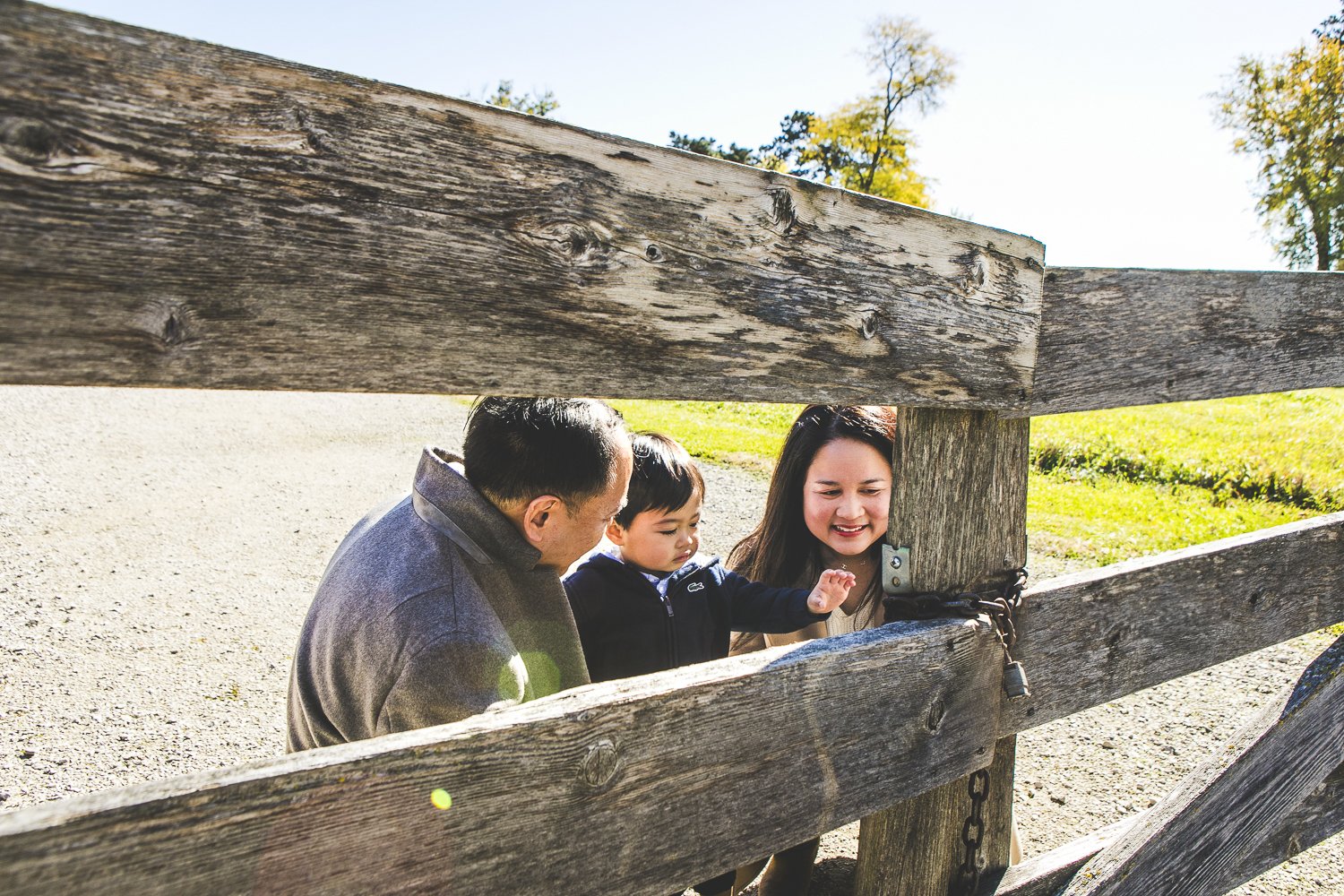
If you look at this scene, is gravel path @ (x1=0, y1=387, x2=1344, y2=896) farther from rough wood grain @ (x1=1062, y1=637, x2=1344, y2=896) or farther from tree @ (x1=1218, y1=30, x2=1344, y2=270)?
tree @ (x1=1218, y1=30, x2=1344, y2=270)

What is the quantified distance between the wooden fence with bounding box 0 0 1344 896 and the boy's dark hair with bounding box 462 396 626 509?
947 mm

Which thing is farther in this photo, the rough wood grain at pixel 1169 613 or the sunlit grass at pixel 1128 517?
the sunlit grass at pixel 1128 517

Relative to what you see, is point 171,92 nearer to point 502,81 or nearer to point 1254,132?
point 502,81

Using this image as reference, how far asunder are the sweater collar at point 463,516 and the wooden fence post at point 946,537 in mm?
1087

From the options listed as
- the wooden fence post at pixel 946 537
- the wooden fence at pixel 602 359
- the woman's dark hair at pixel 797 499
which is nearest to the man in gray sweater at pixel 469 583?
the wooden fence at pixel 602 359

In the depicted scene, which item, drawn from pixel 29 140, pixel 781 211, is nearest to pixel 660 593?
pixel 781 211

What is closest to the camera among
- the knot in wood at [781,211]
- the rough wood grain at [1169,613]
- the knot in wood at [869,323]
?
the knot in wood at [781,211]

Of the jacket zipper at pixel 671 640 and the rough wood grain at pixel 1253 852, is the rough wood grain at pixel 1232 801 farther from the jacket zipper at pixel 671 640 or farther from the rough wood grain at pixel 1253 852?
the jacket zipper at pixel 671 640

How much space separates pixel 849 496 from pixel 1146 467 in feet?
35.1

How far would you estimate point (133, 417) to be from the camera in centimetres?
1195

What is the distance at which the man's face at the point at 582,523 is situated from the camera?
2.46 metres

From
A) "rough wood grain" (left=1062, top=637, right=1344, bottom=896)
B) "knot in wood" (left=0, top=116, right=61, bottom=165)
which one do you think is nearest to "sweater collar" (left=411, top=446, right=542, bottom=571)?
"knot in wood" (left=0, top=116, right=61, bottom=165)

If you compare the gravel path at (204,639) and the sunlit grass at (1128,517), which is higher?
the sunlit grass at (1128,517)

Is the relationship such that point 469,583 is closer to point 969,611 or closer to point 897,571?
point 897,571
